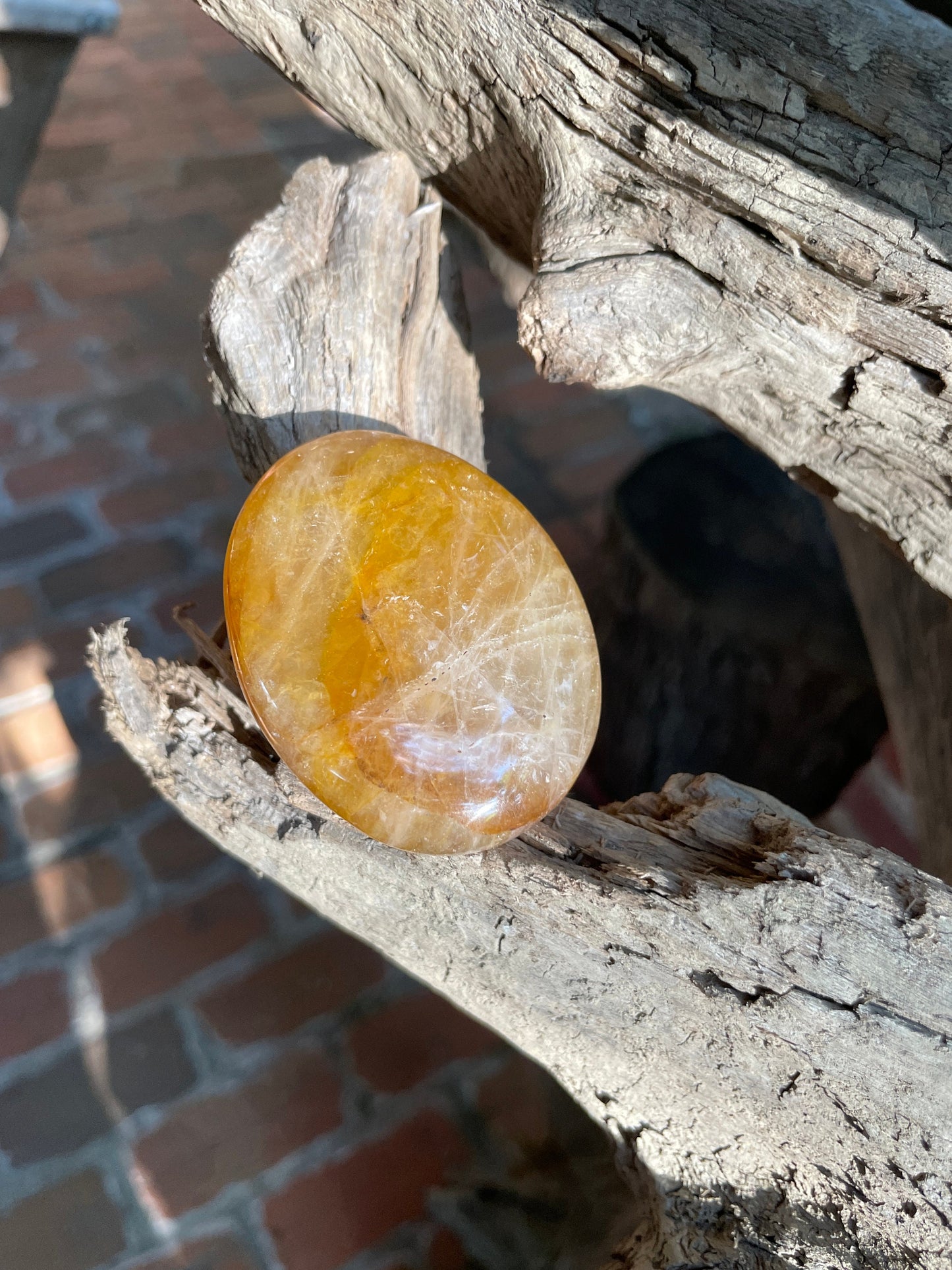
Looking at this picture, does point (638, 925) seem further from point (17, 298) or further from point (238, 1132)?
point (17, 298)

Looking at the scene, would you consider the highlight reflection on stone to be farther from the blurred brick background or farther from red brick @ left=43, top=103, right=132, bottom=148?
red brick @ left=43, top=103, right=132, bottom=148

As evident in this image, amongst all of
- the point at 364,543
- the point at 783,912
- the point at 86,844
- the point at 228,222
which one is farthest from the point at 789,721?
the point at 228,222

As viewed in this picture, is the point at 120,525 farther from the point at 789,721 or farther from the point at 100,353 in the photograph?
the point at 789,721

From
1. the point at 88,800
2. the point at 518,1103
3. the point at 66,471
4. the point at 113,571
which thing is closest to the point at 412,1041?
the point at 518,1103

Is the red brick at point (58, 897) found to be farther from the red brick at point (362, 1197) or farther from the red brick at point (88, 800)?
the red brick at point (362, 1197)

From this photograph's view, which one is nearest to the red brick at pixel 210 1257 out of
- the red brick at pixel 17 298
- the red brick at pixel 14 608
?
the red brick at pixel 14 608

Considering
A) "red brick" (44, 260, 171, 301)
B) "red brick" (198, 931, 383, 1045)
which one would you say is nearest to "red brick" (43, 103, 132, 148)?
"red brick" (44, 260, 171, 301)
